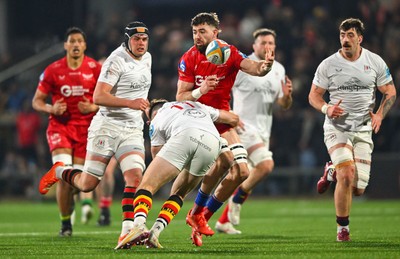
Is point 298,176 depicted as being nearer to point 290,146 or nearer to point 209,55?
point 290,146

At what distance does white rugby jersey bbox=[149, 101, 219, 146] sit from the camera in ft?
29.6

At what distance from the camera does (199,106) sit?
9469mm

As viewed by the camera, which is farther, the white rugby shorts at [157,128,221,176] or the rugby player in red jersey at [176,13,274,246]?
the rugby player in red jersey at [176,13,274,246]

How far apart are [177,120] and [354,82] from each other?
8.81 feet

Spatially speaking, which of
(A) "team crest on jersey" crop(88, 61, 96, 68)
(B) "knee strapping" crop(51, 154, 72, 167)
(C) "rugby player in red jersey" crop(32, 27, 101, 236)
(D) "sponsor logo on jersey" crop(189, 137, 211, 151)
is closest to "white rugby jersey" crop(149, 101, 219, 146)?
(D) "sponsor logo on jersey" crop(189, 137, 211, 151)

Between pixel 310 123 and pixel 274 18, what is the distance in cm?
341

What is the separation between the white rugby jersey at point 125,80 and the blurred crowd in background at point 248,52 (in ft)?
35.5

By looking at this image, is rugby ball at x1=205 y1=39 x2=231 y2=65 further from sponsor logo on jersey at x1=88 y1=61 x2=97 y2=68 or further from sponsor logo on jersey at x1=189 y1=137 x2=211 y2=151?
sponsor logo on jersey at x1=88 y1=61 x2=97 y2=68

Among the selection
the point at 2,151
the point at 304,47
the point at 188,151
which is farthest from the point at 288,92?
the point at 2,151

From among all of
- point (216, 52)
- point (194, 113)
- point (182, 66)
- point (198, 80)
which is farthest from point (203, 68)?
point (194, 113)

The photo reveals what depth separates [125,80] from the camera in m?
10.6

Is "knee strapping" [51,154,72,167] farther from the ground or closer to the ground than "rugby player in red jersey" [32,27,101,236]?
closer to the ground

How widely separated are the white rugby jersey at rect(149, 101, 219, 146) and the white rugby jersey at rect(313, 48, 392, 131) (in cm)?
196

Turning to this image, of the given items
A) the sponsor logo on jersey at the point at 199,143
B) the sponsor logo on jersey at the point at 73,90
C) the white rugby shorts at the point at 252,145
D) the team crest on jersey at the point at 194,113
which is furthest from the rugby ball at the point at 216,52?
the white rugby shorts at the point at 252,145
